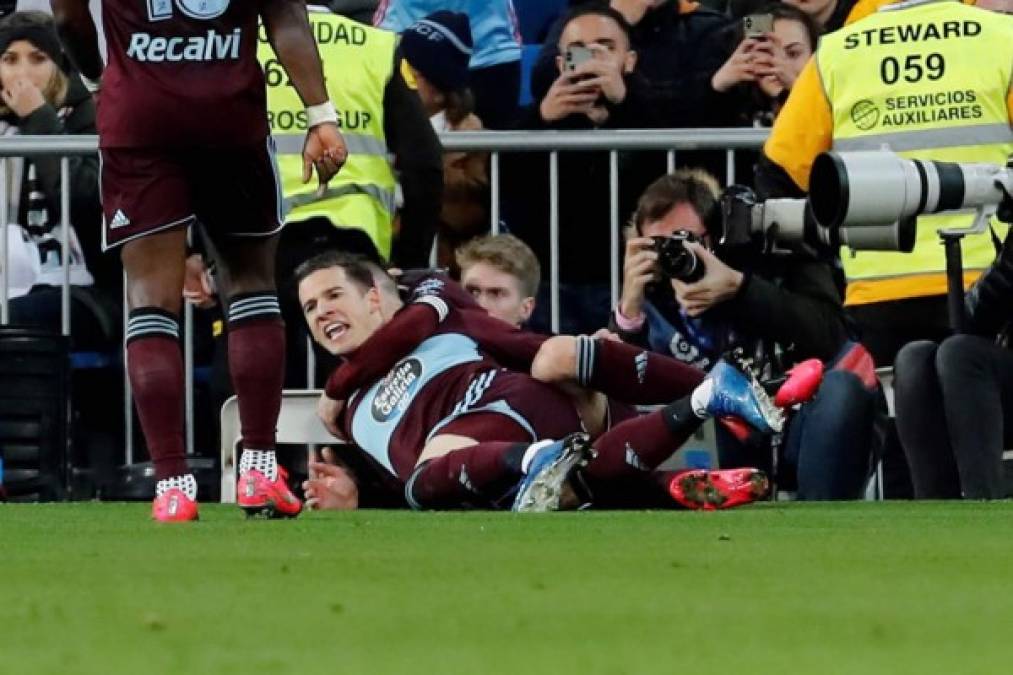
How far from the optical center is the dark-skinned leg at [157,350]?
7.45m

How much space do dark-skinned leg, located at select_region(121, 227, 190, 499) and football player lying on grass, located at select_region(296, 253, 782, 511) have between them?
125 centimetres

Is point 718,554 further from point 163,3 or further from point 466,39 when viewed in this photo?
point 466,39

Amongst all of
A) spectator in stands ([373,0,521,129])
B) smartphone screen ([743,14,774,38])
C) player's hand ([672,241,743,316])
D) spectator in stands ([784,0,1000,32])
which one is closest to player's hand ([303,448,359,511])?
player's hand ([672,241,743,316])

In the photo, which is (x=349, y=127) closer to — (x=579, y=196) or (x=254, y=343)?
(x=579, y=196)

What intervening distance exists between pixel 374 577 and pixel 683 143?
4.86 metres

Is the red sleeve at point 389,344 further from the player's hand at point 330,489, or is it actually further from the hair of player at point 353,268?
the player's hand at point 330,489

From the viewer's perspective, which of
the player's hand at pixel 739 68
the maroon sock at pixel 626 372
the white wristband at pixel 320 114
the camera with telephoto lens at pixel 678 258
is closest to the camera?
the white wristband at pixel 320 114

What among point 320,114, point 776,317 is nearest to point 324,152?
point 320,114

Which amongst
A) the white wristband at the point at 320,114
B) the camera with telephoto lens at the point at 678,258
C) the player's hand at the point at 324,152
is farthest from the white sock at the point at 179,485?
the camera with telephoto lens at the point at 678,258

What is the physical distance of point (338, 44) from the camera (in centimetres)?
992

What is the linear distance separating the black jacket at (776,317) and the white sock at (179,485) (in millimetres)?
2318

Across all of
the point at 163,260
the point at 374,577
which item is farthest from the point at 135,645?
the point at 163,260

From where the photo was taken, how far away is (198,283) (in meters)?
10.2

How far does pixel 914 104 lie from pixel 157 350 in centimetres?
297
